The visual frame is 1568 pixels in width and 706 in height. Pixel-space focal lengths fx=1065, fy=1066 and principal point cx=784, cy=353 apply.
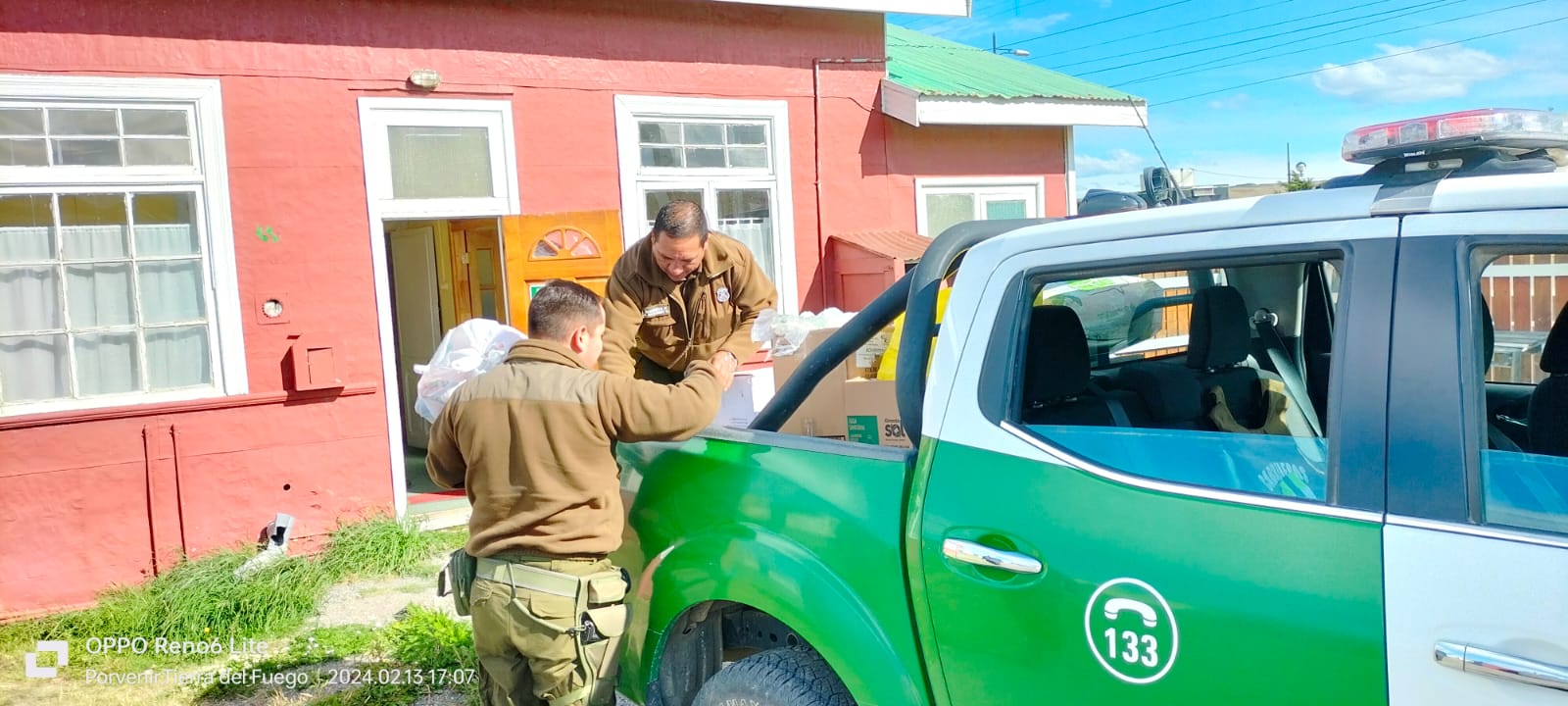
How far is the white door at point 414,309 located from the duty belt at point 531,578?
622 centimetres

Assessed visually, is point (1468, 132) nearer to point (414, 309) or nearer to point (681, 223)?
point (681, 223)

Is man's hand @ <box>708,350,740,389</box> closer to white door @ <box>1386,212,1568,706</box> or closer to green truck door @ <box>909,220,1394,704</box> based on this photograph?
green truck door @ <box>909,220,1394,704</box>

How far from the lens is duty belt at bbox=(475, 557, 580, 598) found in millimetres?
2852

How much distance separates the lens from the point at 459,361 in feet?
15.4

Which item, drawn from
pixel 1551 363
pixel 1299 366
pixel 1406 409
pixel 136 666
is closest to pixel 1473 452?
pixel 1406 409

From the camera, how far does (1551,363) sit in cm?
225

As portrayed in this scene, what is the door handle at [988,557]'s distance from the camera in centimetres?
203

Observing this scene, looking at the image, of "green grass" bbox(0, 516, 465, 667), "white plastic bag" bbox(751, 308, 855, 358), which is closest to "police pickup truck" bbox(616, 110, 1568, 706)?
"white plastic bag" bbox(751, 308, 855, 358)

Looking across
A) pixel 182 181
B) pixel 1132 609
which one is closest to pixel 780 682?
pixel 1132 609

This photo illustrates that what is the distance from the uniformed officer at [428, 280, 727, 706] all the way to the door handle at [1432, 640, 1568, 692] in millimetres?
1788

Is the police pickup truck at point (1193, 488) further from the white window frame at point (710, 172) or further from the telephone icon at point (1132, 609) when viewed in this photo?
the white window frame at point (710, 172)

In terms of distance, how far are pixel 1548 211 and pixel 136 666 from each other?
18.5 ft

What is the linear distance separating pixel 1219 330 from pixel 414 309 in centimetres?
798

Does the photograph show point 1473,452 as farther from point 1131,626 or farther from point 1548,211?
point 1131,626
